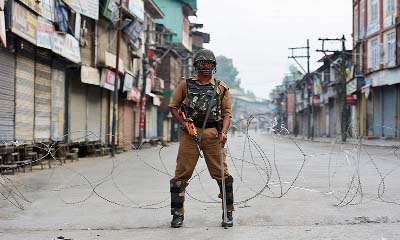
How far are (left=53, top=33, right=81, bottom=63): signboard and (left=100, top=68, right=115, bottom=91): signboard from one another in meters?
3.13

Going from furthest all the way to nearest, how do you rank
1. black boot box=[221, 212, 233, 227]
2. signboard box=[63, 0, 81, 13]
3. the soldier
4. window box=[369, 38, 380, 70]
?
window box=[369, 38, 380, 70] → signboard box=[63, 0, 81, 13] → the soldier → black boot box=[221, 212, 233, 227]

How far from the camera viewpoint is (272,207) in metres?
7.72

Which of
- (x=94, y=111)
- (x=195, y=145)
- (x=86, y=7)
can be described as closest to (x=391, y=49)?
(x=94, y=111)

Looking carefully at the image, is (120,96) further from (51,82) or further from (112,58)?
(51,82)

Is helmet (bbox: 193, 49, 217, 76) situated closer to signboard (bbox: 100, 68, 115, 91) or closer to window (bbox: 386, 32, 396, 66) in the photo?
signboard (bbox: 100, 68, 115, 91)

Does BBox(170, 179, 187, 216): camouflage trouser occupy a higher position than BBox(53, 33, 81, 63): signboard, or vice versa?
BBox(53, 33, 81, 63): signboard

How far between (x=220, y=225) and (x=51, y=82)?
14572 mm

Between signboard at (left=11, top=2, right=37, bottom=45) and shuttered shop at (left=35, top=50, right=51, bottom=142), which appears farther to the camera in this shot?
shuttered shop at (left=35, top=50, right=51, bottom=142)

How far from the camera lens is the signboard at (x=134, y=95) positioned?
103 ft

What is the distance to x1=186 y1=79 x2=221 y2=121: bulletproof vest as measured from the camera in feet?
21.1

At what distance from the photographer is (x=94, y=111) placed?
83.9 feet

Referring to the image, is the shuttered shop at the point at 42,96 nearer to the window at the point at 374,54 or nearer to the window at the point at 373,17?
the window at the point at 374,54

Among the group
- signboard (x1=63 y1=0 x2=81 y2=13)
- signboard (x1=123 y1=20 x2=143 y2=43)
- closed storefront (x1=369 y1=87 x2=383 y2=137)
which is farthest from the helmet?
closed storefront (x1=369 y1=87 x2=383 y2=137)

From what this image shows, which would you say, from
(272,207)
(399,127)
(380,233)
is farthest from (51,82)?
(399,127)
